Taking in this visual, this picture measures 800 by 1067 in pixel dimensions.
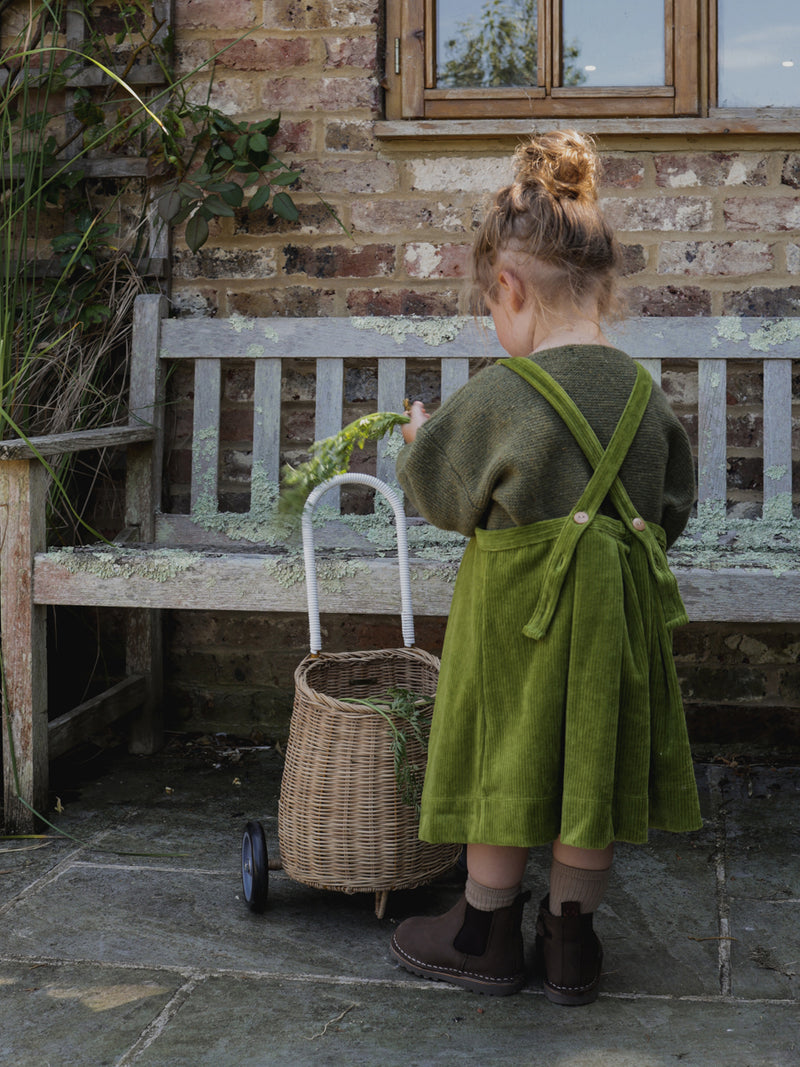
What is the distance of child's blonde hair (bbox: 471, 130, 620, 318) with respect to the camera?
5.54 feet

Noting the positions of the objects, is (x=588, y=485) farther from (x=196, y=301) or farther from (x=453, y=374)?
(x=196, y=301)

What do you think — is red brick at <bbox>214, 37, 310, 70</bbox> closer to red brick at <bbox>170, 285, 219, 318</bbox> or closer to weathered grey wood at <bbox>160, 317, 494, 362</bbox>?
red brick at <bbox>170, 285, 219, 318</bbox>

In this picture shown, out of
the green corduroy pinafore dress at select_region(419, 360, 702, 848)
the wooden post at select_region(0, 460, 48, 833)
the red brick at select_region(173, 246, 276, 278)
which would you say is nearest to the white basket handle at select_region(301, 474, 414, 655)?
the green corduroy pinafore dress at select_region(419, 360, 702, 848)

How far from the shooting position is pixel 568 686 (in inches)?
64.0

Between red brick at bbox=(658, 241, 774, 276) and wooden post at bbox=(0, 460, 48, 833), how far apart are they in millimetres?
1803

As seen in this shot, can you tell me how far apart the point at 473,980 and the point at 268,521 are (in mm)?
1486

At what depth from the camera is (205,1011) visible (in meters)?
1.69

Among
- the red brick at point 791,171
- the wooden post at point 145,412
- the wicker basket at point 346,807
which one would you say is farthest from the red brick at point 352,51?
the wicker basket at point 346,807

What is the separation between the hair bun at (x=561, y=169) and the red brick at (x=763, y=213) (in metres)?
1.39

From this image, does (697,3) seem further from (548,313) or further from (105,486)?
(105,486)

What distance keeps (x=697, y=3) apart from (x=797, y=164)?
1.77 feet

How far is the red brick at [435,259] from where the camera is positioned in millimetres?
3107

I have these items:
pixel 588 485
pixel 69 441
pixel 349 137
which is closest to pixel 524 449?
pixel 588 485

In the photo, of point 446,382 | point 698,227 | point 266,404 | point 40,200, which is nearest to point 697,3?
point 698,227
